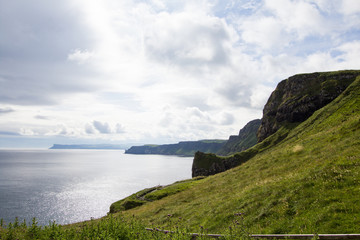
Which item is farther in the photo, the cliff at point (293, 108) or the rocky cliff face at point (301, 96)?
the cliff at point (293, 108)

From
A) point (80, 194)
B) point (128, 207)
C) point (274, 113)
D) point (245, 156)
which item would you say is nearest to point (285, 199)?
point (128, 207)

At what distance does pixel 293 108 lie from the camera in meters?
152

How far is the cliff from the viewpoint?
133m

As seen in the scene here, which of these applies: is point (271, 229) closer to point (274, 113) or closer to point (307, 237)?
point (307, 237)

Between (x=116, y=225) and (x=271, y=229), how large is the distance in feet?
34.4

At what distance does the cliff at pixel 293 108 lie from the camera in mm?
133125

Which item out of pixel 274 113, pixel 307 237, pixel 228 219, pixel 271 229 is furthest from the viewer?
pixel 274 113

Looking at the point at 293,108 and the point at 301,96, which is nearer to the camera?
the point at 293,108

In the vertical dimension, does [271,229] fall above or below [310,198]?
below

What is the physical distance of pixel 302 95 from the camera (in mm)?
152125

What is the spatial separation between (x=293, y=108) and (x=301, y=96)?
1081 centimetres

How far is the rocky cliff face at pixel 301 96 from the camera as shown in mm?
132375

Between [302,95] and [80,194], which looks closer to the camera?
[80,194]

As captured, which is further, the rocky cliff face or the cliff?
the cliff
